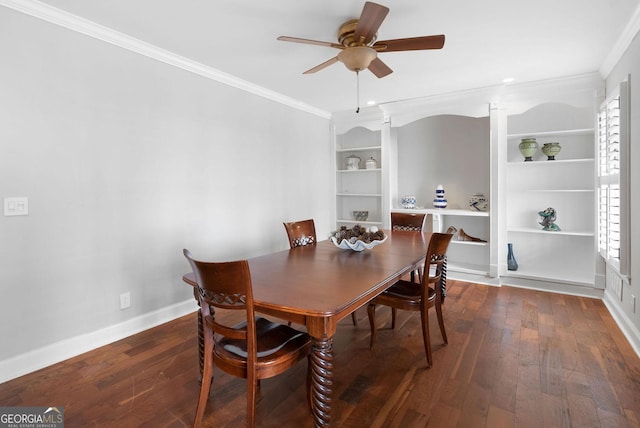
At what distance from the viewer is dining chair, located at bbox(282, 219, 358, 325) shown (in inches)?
118

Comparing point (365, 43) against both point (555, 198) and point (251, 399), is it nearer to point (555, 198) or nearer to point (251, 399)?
point (251, 399)

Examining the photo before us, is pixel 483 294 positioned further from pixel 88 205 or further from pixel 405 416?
pixel 88 205

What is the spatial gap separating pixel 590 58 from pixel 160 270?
4430 mm

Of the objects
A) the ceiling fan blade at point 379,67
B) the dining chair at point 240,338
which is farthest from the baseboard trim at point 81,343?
the ceiling fan blade at point 379,67

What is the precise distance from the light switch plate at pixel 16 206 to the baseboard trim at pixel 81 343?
0.93 metres

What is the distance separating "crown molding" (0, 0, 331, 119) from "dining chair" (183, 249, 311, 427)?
2.04 meters

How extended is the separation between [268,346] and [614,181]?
10.8ft

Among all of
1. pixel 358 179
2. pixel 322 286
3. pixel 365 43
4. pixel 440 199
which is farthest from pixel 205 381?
pixel 358 179

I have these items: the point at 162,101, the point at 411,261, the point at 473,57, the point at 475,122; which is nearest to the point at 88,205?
the point at 162,101

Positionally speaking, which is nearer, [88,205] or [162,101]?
[88,205]

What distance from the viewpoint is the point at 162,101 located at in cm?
299

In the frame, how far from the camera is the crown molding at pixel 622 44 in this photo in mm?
2426

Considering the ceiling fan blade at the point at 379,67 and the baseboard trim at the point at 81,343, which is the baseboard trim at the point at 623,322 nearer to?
the ceiling fan blade at the point at 379,67

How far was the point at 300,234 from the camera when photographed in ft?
10.2
